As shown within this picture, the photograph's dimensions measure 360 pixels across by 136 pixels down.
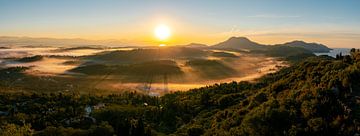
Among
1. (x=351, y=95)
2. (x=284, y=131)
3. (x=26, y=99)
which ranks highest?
(x=351, y=95)

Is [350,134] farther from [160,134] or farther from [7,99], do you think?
[7,99]

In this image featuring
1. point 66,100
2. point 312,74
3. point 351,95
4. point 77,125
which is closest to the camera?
point 351,95

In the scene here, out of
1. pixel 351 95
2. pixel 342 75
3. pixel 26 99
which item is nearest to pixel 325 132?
pixel 351 95

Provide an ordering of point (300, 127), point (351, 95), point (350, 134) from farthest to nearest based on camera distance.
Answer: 1. point (351, 95)
2. point (300, 127)
3. point (350, 134)

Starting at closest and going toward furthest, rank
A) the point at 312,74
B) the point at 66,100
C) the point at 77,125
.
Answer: the point at 312,74 → the point at 77,125 → the point at 66,100

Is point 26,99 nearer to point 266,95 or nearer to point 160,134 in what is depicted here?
point 160,134

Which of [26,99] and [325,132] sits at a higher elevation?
[325,132]

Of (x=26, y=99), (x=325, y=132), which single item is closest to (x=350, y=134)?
(x=325, y=132)

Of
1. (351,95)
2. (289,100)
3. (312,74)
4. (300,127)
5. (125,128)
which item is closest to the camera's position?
(300,127)

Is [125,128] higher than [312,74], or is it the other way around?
[312,74]

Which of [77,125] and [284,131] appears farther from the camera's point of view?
[77,125]
